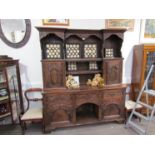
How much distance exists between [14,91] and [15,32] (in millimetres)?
1120

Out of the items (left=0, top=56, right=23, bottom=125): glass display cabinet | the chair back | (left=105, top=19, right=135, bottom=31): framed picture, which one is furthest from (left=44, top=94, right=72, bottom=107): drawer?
(left=105, top=19, right=135, bottom=31): framed picture

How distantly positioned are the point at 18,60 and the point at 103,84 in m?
1.69

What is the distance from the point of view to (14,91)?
245cm

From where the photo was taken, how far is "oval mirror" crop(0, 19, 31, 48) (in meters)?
2.38

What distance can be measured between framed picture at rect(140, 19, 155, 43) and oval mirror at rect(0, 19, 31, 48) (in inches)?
95.7

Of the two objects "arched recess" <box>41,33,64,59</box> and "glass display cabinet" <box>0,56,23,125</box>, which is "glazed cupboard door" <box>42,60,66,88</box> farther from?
"glass display cabinet" <box>0,56,23,125</box>

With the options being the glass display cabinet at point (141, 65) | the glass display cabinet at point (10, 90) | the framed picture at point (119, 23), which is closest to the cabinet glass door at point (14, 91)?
the glass display cabinet at point (10, 90)

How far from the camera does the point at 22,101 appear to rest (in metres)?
2.61

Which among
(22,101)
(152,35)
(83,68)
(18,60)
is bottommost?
(22,101)

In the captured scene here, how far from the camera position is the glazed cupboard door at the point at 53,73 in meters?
2.26

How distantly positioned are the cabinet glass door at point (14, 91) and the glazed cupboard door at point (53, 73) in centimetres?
63

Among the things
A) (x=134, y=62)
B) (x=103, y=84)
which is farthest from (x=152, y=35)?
(x=103, y=84)
